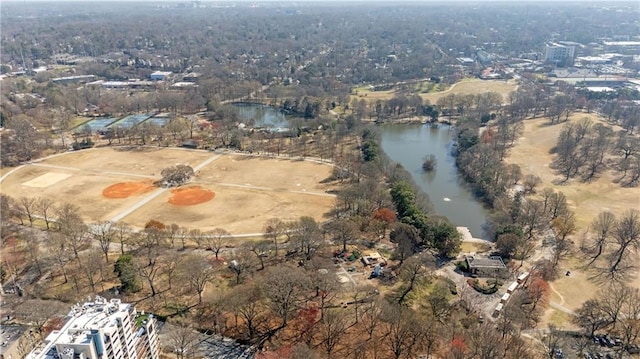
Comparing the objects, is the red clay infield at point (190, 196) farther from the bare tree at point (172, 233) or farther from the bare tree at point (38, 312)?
the bare tree at point (38, 312)

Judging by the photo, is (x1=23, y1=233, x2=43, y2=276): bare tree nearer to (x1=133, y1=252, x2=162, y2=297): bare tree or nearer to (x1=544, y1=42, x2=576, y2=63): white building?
(x1=133, y1=252, x2=162, y2=297): bare tree

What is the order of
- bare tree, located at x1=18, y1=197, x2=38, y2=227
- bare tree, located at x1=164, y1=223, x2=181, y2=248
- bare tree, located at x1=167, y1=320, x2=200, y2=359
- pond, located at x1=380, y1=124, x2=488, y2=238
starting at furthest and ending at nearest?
pond, located at x1=380, y1=124, x2=488, y2=238 → bare tree, located at x1=18, y1=197, x2=38, y2=227 → bare tree, located at x1=164, y1=223, x2=181, y2=248 → bare tree, located at x1=167, y1=320, x2=200, y2=359

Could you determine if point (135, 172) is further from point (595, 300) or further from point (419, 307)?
point (595, 300)

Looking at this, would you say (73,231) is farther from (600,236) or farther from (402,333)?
(600,236)

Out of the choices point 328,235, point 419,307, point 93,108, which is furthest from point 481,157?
point 93,108

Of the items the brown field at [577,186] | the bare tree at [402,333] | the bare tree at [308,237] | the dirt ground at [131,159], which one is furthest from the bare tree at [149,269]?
the brown field at [577,186]

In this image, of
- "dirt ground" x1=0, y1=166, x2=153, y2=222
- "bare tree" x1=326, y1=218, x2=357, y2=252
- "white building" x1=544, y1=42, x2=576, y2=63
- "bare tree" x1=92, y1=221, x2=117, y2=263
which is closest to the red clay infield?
"dirt ground" x1=0, y1=166, x2=153, y2=222

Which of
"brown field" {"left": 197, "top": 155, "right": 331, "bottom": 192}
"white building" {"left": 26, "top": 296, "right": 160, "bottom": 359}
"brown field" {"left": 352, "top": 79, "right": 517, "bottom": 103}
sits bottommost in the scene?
"brown field" {"left": 197, "top": 155, "right": 331, "bottom": 192}
